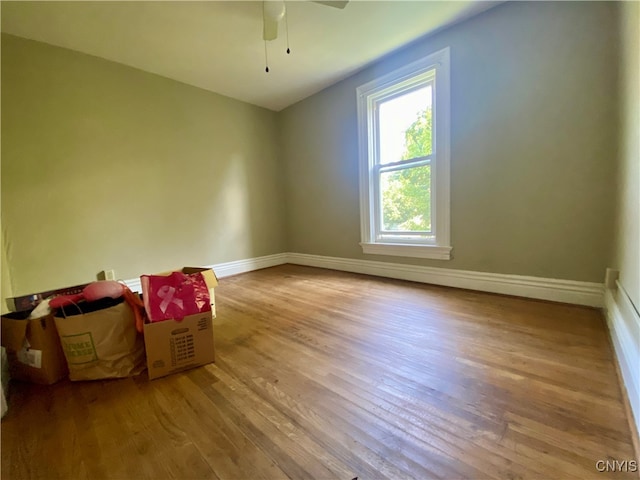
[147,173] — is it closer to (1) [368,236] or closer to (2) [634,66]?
(1) [368,236]

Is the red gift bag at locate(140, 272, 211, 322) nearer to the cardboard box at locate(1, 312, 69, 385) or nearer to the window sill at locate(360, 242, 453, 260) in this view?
the cardboard box at locate(1, 312, 69, 385)

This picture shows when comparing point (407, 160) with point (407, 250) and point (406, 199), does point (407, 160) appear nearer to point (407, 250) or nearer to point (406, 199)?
point (406, 199)

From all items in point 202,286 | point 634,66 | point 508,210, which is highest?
point 634,66

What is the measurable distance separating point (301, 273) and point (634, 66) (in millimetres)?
3292

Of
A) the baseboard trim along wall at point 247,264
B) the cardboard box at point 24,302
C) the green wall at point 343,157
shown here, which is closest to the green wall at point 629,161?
the green wall at point 343,157

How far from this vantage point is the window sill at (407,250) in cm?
271

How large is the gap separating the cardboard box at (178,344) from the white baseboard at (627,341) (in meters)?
1.80

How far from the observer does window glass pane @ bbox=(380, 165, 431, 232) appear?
9.32ft

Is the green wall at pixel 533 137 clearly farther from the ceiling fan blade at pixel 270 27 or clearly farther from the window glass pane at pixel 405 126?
the ceiling fan blade at pixel 270 27

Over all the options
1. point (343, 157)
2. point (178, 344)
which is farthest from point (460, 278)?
point (178, 344)

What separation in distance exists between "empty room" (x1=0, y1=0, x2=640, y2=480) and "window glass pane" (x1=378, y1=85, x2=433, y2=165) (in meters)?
0.03

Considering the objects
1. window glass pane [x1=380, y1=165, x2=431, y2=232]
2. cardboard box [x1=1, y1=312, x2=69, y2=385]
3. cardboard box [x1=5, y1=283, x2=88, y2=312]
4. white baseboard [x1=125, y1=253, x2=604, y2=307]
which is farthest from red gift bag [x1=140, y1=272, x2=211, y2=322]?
window glass pane [x1=380, y1=165, x2=431, y2=232]

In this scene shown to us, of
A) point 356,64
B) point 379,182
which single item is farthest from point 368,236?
point 356,64

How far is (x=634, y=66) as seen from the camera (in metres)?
1.28
